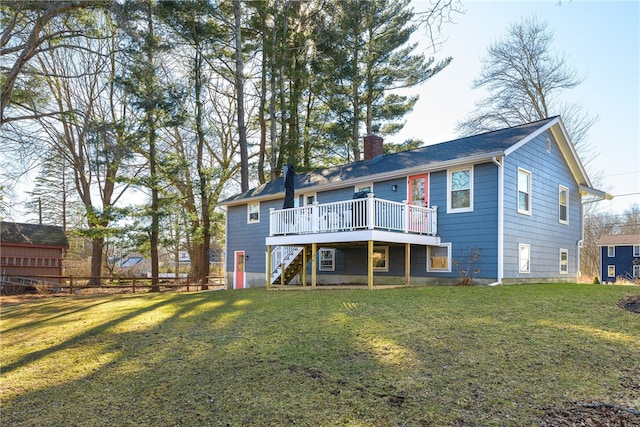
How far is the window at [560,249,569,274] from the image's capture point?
617 inches

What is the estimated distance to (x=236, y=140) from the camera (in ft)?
95.6

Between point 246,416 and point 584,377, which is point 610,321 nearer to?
point 584,377

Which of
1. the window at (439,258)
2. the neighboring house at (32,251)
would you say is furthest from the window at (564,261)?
the neighboring house at (32,251)

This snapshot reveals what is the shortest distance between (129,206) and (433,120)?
16.3 m

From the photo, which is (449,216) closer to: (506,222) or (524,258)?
(506,222)

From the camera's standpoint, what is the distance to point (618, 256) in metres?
37.0

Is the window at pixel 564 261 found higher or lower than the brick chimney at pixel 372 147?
lower

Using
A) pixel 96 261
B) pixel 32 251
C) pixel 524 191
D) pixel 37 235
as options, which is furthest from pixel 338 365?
pixel 37 235

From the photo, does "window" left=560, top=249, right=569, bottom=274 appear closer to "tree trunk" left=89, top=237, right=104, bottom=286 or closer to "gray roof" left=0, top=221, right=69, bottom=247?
"tree trunk" left=89, top=237, right=104, bottom=286

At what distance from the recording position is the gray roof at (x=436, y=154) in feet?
42.2

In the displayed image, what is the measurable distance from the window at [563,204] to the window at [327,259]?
8414mm

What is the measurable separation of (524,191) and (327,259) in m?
7.39

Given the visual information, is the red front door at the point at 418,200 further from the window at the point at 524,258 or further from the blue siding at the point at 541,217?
the window at the point at 524,258

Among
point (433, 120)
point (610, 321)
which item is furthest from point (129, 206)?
point (610, 321)
